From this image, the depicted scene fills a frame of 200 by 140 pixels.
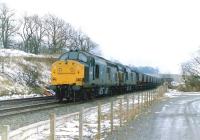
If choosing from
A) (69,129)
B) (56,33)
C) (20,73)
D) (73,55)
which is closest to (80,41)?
(56,33)

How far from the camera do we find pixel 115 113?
20922 mm

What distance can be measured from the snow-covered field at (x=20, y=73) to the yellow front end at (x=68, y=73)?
11215mm

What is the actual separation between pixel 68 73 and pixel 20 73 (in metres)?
23.3

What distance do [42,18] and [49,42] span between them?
607 centimetres

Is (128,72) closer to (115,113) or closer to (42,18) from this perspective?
(115,113)

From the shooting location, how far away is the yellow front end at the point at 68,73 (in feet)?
104

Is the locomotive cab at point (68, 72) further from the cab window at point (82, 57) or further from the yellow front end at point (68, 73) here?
the cab window at point (82, 57)

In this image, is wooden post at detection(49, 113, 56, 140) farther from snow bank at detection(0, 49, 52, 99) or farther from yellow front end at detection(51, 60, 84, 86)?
snow bank at detection(0, 49, 52, 99)

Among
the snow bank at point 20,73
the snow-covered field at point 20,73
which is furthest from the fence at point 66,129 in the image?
the snow-covered field at point 20,73

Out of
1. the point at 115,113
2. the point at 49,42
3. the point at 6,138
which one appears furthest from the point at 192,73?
the point at 6,138

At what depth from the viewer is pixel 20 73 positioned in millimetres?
54469

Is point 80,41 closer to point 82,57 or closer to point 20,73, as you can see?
point 20,73

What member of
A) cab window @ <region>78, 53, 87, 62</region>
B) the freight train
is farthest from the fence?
cab window @ <region>78, 53, 87, 62</region>

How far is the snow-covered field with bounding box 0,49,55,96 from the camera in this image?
1840 inches
